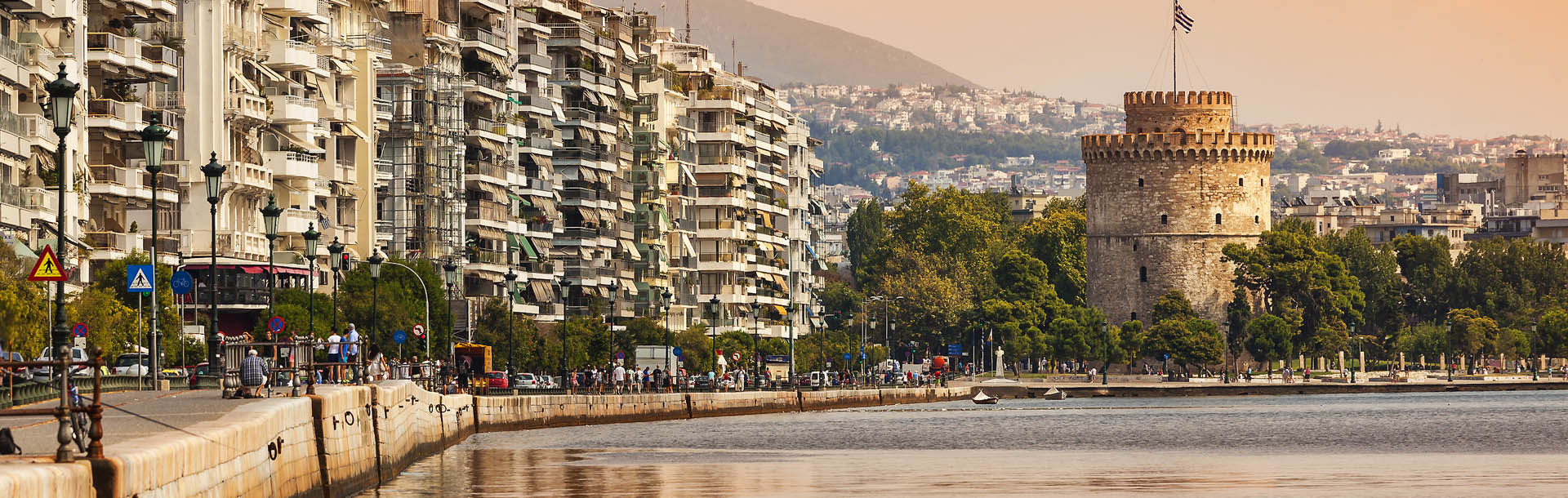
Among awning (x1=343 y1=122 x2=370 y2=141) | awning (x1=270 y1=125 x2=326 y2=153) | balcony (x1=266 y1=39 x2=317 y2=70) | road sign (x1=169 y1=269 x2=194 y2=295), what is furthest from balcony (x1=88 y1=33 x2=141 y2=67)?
road sign (x1=169 y1=269 x2=194 y2=295)

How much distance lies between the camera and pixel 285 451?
85.8 ft

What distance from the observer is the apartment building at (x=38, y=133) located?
50.7 metres

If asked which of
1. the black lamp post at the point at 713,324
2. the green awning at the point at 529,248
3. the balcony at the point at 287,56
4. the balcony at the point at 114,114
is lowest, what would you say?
the black lamp post at the point at 713,324

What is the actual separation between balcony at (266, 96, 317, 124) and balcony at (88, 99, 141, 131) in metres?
8.44

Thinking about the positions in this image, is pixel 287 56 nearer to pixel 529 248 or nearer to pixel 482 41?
pixel 482 41

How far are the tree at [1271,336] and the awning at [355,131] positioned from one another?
7079 centimetres

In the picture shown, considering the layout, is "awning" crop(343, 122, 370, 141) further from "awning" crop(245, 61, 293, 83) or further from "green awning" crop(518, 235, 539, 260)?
"green awning" crop(518, 235, 539, 260)

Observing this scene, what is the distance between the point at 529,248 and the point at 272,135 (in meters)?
26.2

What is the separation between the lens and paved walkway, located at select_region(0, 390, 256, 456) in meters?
21.9

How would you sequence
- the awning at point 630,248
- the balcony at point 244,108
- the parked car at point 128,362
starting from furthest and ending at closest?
the awning at point 630,248, the balcony at point 244,108, the parked car at point 128,362

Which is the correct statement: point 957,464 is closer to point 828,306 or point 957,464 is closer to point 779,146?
point 779,146

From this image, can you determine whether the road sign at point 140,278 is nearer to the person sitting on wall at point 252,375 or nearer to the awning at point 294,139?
the person sitting on wall at point 252,375

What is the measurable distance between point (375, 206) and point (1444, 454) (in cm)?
3826

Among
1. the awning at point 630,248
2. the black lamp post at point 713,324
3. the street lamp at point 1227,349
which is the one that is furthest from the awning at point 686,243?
the street lamp at point 1227,349
